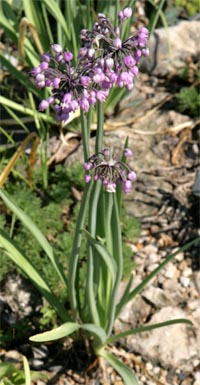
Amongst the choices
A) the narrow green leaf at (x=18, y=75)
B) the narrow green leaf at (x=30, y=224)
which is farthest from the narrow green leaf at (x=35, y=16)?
the narrow green leaf at (x=30, y=224)

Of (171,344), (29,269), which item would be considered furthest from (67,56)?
(171,344)

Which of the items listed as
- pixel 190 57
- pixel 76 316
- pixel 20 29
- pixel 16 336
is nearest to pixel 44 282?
pixel 76 316

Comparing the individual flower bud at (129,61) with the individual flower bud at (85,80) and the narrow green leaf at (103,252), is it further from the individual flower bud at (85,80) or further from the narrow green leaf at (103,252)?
the narrow green leaf at (103,252)

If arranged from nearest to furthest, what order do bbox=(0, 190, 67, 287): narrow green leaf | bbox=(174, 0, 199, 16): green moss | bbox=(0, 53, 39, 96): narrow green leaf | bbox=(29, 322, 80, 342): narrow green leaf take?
1. bbox=(29, 322, 80, 342): narrow green leaf
2. bbox=(0, 190, 67, 287): narrow green leaf
3. bbox=(0, 53, 39, 96): narrow green leaf
4. bbox=(174, 0, 199, 16): green moss

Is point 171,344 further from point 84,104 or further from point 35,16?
point 35,16

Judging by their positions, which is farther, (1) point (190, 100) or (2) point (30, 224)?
(1) point (190, 100)

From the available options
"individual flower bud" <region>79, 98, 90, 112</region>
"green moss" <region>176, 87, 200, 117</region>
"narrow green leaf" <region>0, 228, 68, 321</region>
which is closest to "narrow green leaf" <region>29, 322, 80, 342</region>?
"narrow green leaf" <region>0, 228, 68, 321</region>

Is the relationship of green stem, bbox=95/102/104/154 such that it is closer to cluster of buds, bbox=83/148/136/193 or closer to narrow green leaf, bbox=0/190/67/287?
cluster of buds, bbox=83/148/136/193
